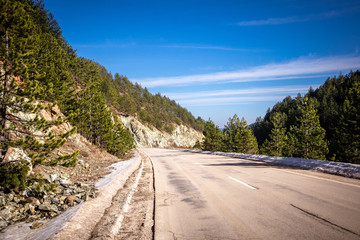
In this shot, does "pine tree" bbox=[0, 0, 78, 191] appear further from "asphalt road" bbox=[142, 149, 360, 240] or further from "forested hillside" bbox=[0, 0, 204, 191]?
"asphalt road" bbox=[142, 149, 360, 240]

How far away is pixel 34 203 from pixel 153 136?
82.5m

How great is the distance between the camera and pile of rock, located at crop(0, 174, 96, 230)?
4105mm

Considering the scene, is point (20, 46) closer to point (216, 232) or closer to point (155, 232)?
point (155, 232)

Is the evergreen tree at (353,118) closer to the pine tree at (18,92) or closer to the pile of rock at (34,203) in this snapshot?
the pile of rock at (34,203)

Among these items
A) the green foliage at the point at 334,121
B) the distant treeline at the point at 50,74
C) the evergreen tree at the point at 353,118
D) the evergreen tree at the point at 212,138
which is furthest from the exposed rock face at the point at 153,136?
the evergreen tree at the point at 353,118

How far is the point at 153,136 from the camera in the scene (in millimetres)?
86562

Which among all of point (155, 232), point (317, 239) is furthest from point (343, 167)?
point (155, 232)

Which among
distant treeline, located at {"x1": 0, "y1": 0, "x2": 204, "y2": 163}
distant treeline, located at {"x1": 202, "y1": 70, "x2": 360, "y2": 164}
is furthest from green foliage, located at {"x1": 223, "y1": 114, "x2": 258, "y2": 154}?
distant treeline, located at {"x1": 0, "y1": 0, "x2": 204, "y2": 163}

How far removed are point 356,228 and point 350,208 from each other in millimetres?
1232

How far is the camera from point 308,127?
28156 mm

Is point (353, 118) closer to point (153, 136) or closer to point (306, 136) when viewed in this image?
point (306, 136)

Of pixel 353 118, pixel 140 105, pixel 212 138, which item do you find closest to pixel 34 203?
pixel 353 118

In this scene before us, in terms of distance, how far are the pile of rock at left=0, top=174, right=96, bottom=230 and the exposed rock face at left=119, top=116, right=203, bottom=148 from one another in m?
73.7

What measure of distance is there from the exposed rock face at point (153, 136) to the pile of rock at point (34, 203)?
73661mm
